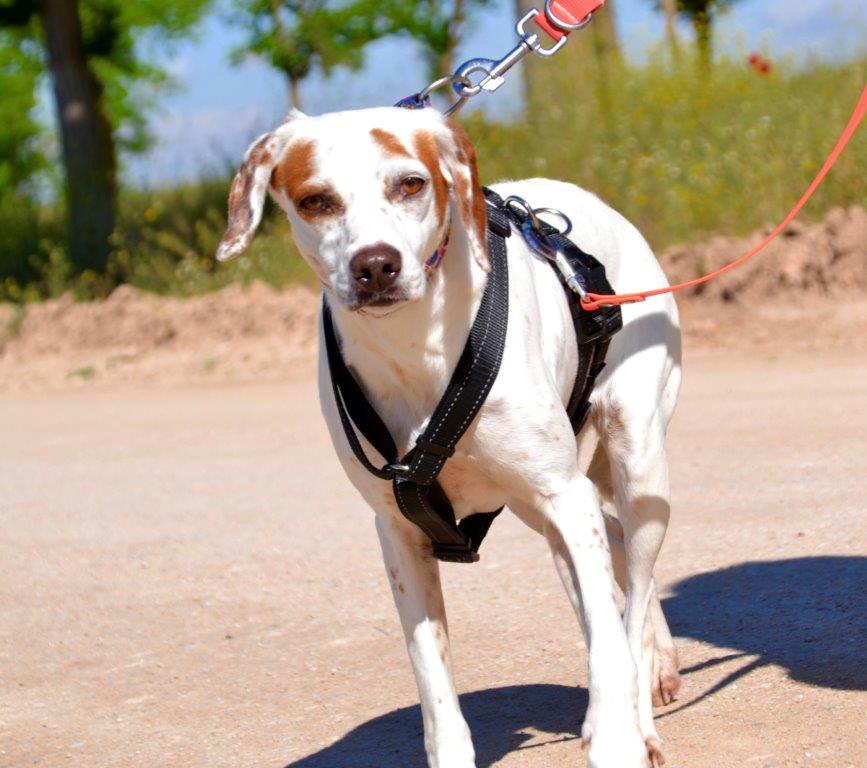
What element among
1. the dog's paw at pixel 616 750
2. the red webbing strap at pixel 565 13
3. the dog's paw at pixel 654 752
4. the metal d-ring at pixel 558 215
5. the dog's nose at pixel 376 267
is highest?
the red webbing strap at pixel 565 13

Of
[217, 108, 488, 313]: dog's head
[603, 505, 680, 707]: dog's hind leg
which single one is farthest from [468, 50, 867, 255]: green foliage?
[217, 108, 488, 313]: dog's head

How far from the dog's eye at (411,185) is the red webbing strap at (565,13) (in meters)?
1.43

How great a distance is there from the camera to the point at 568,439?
12.0ft

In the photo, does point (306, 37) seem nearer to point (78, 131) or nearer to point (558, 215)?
point (78, 131)

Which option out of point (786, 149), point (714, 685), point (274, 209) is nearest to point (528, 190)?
point (714, 685)

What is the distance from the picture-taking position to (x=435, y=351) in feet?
12.0

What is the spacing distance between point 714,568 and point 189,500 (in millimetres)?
3428

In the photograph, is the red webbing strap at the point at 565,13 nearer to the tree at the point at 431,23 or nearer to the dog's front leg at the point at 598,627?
the dog's front leg at the point at 598,627

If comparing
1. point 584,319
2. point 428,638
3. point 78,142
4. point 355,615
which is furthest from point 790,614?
point 78,142

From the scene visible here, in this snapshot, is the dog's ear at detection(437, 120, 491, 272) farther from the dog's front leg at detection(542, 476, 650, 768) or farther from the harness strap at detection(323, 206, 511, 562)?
the dog's front leg at detection(542, 476, 650, 768)

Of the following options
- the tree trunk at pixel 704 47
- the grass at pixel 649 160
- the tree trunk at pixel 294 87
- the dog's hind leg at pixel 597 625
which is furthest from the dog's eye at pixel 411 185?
Result: the tree trunk at pixel 294 87

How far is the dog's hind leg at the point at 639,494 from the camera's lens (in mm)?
4297

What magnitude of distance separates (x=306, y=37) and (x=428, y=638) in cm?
3487

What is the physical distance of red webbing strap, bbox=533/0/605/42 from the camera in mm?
4758
